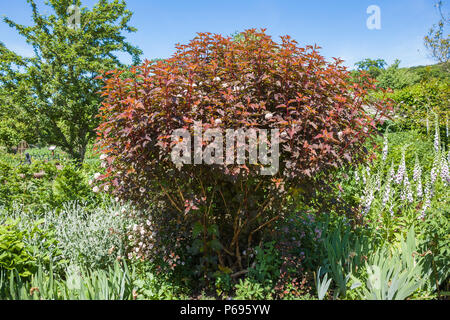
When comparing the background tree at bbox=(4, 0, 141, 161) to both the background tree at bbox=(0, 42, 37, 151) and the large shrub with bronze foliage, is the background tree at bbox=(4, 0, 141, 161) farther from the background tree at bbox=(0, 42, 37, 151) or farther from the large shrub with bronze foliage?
the large shrub with bronze foliage

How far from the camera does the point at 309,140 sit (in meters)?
2.36

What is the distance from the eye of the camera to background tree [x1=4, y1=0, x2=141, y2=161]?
531 inches

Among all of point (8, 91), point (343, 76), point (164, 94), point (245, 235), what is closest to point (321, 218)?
point (245, 235)

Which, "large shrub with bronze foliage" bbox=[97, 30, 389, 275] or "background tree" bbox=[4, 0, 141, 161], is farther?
"background tree" bbox=[4, 0, 141, 161]

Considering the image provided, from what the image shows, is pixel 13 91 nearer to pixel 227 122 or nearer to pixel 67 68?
pixel 67 68

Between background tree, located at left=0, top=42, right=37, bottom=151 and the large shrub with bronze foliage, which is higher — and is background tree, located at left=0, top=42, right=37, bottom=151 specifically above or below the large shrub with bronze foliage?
above

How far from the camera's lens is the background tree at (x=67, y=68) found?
13.5 m

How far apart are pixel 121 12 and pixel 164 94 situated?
16.6 meters

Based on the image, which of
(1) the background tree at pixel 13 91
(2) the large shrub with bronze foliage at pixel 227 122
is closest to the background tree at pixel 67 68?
(1) the background tree at pixel 13 91

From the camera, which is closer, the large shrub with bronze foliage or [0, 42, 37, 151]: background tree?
the large shrub with bronze foliage

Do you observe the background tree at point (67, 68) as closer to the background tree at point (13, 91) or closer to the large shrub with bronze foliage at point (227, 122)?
the background tree at point (13, 91)

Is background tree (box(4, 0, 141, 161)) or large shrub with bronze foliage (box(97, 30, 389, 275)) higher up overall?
background tree (box(4, 0, 141, 161))

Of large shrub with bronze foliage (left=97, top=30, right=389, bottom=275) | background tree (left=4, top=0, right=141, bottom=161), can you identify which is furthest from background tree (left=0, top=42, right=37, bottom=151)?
large shrub with bronze foliage (left=97, top=30, right=389, bottom=275)
